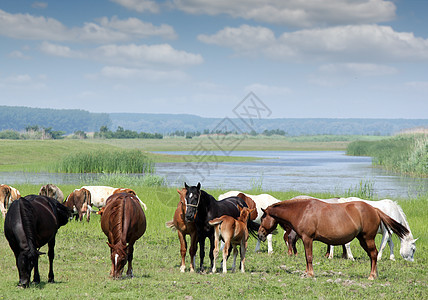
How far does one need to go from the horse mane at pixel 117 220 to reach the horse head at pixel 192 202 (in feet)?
4.33

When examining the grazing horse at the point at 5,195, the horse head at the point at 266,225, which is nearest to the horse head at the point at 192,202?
the horse head at the point at 266,225

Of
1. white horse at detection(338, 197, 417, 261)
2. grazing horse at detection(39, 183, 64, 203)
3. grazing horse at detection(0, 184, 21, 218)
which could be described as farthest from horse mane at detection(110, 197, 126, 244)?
grazing horse at detection(0, 184, 21, 218)

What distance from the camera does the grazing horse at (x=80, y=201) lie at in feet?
63.6

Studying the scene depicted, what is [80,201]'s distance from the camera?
1947 cm

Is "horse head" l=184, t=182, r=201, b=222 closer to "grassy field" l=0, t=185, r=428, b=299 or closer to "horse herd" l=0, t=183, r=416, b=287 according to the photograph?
→ "horse herd" l=0, t=183, r=416, b=287

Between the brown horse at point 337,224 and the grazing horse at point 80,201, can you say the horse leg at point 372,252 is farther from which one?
the grazing horse at point 80,201

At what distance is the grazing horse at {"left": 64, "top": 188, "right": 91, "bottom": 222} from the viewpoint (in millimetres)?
19375

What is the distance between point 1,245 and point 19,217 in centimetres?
557

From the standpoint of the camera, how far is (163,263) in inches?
494

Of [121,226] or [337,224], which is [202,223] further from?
[337,224]

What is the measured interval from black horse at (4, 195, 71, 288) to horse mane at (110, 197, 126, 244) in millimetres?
1131

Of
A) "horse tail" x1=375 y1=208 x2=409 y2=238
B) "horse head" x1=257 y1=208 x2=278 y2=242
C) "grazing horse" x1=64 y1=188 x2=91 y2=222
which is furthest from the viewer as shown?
"grazing horse" x1=64 y1=188 x2=91 y2=222

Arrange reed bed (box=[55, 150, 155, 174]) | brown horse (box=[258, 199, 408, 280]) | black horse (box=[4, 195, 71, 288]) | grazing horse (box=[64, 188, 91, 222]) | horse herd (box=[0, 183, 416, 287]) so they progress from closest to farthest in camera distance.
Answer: black horse (box=[4, 195, 71, 288])
horse herd (box=[0, 183, 416, 287])
brown horse (box=[258, 199, 408, 280])
grazing horse (box=[64, 188, 91, 222])
reed bed (box=[55, 150, 155, 174])

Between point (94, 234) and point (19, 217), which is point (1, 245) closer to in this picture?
point (94, 234)
